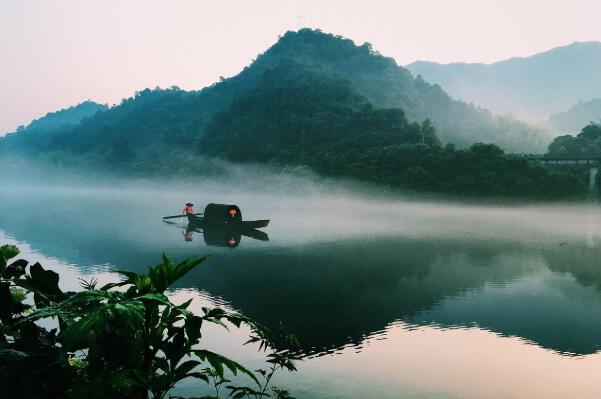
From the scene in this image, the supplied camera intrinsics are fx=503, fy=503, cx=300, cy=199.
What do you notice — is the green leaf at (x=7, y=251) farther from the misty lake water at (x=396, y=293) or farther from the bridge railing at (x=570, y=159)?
the bridge railing at (x=570, y=159)

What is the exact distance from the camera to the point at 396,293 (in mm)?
30000

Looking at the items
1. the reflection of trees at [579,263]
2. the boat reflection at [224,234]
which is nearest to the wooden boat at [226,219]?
the boat reflection at [224,234]

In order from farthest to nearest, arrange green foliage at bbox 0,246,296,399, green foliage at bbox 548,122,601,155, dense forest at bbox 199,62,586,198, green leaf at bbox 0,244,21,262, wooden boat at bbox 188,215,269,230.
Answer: green foliage at bbox 548,122,601,155 → dense forest at bbox 199,62,586,198 → wooden boat at bbox 188,215,269,230 → green leaf at bbox 0,244,21,262 → green foliage at bbox 0,246,296,399

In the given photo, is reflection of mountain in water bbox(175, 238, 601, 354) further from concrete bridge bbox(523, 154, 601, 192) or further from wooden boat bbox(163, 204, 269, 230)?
concrete bridge bbox(523, 154, 601, 192)

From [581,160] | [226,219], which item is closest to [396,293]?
[226,219]

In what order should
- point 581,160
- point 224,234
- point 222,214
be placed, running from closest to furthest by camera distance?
point 222,214, point 224,234, point 581,160

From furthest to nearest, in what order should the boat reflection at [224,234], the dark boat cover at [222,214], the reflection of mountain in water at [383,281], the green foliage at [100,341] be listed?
the dark boat cover at [222,214]
the boat reflection at [224,234]
the reflection of mountain in water at [383,281]
the green foliage at [100,341]

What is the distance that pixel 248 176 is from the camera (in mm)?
143000

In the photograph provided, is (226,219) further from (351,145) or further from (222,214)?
(351,145)

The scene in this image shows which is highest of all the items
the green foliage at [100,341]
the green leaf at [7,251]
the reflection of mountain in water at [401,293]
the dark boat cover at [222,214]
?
the green leaf at [7,251]

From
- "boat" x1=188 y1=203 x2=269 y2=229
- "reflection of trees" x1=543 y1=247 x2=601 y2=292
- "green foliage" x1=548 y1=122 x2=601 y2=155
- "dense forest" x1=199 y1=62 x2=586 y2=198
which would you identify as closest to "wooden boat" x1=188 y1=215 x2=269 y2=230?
"boat" x1=188 y1=203 x2=269 y2=229

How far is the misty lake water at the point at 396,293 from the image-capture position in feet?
56.0

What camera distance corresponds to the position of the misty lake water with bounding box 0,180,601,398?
56.0 ft

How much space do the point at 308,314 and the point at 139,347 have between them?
846 inches
